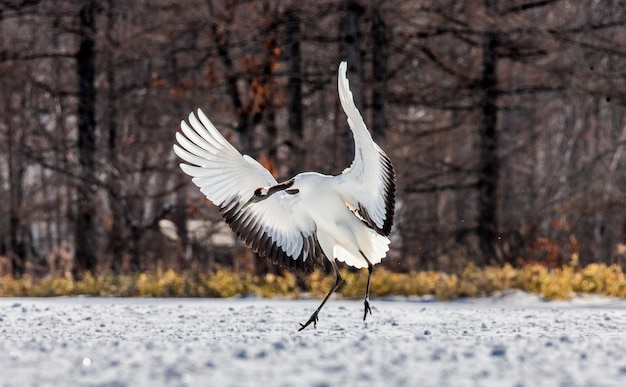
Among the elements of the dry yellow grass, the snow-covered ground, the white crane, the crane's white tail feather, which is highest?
the white crane

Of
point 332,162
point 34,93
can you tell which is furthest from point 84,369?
point 34,93

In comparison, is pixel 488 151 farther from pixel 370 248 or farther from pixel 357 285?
pixel 370 248

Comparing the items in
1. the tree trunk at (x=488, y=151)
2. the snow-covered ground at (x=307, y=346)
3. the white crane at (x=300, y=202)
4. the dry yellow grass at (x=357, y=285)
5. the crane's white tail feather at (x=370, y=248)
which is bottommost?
the snow-covered ground at (x=307, y=346)

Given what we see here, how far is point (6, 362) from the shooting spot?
5.84 meters

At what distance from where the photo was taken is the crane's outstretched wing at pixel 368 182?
7.90 metres

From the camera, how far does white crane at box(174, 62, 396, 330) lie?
8.43 m

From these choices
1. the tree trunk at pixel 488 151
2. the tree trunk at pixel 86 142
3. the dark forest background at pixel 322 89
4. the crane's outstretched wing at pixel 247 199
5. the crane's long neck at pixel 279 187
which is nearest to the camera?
the crane's long neck at pixel 279 187

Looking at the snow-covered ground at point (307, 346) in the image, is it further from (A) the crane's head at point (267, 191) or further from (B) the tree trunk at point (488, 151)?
(B) the tree trunk at point (488, 151)

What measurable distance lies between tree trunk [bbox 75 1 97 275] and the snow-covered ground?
622cm

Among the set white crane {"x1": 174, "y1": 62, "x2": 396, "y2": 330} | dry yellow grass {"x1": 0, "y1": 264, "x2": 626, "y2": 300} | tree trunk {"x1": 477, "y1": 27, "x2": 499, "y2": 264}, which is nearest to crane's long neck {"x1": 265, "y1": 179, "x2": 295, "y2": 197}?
white crane {"x1": 174, "y1": 62, "x2": 396, "y2": 330}

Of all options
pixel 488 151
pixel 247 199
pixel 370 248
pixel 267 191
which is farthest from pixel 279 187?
pixel 488 151

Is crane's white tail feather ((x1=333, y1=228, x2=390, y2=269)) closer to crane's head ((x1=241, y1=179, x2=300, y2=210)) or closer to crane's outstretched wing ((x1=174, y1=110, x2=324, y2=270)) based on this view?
crane's outstretched wing ((x1=174, y1=110, x2=324, y2=270))

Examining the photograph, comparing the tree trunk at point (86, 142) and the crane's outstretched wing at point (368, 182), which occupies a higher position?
the tree trunk at point (86, 142)

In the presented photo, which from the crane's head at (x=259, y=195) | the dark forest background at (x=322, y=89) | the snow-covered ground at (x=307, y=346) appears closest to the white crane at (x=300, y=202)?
the crane's head at (x=259, y=195)
